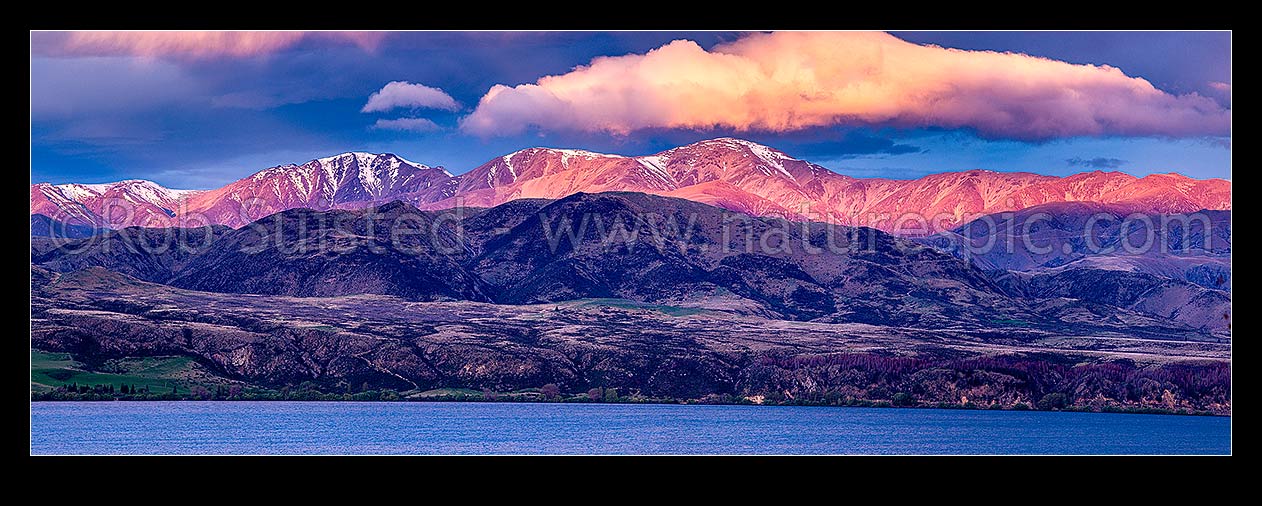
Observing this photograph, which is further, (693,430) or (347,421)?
(347,421)

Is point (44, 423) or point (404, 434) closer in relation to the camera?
point (404, 434)

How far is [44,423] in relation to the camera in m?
176

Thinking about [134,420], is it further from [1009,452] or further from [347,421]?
[1009,452]

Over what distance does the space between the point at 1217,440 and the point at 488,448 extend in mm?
103017
